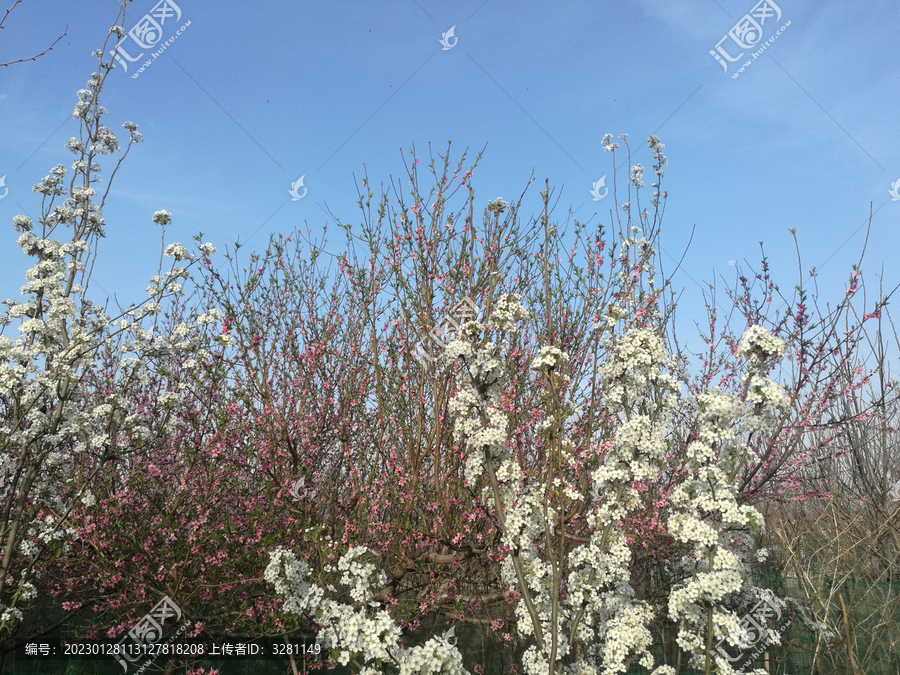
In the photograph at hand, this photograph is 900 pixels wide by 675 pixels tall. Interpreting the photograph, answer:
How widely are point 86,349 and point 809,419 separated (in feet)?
21.2

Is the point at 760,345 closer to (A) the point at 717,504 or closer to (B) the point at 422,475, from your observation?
(A) the point at 717,504

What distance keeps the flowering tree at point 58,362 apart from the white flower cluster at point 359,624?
1.84m

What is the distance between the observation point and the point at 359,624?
10.3ft

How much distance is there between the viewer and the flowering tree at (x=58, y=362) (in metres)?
4.33

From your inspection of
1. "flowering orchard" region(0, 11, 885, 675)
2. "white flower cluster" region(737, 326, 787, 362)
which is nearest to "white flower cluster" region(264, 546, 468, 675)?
"flowering orchard" region(0, 11, 885, 675)

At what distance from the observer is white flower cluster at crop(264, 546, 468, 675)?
9.98ft

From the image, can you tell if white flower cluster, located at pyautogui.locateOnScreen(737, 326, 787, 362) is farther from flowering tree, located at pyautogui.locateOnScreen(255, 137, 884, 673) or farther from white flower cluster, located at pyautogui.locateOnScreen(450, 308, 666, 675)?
white flower cluster, located at pyautogui.locateOnScreen(450, 308, 666, 675)

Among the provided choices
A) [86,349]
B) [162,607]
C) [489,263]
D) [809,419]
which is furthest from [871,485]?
[86,349]

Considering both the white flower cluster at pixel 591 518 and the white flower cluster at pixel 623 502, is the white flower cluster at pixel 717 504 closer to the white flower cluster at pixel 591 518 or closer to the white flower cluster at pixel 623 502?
the white flower cluster at pixel 623 502

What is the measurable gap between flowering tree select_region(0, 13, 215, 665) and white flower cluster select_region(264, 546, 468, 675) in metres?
1.84

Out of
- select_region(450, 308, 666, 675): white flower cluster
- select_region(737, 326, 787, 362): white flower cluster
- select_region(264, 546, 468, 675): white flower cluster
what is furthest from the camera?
select_region(737, 326, 787, 362): white flower cluster

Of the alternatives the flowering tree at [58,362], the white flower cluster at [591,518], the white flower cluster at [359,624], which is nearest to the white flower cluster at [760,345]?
the white flower cluster at [591,518]

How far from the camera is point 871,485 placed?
322 inches

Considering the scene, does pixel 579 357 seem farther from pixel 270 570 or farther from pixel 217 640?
pixel 217 640
